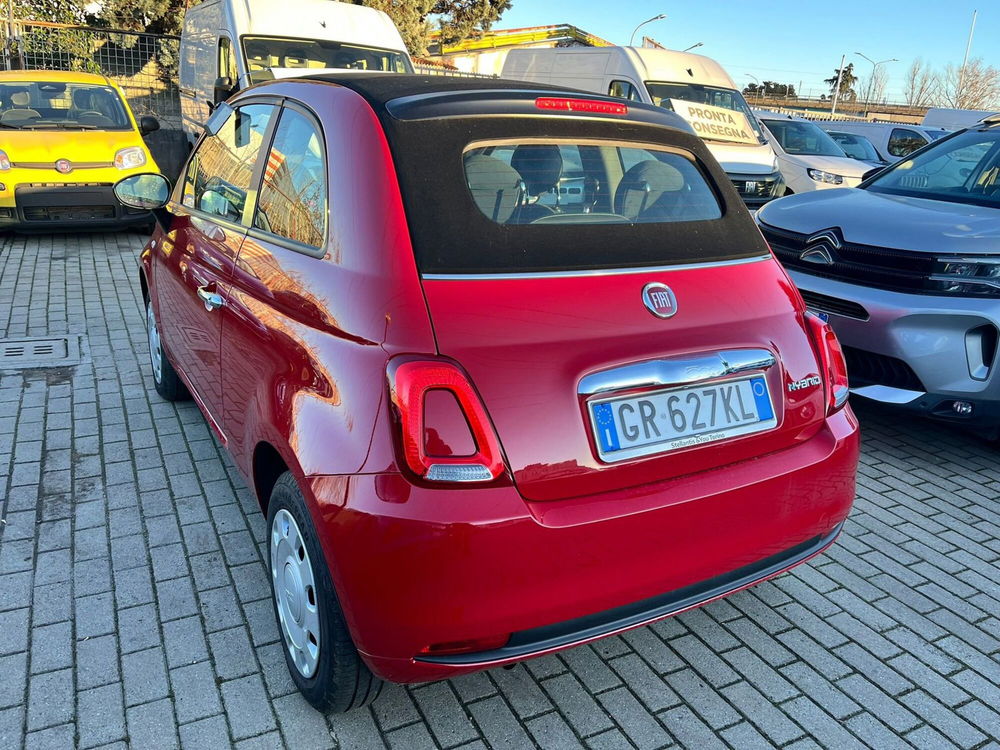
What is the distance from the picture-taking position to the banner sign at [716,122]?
38.8 feet

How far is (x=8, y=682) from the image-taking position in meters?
2.46

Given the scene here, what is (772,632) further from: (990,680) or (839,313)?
(839,313)

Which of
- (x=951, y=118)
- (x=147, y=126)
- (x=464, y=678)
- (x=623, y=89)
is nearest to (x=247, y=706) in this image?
(x=464, y=678)

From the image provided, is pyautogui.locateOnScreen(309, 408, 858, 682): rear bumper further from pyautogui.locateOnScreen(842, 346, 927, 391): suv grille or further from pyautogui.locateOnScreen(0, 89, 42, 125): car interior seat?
pyautogui.locateOnScreen(0, 89, 42, 125): car interior seat

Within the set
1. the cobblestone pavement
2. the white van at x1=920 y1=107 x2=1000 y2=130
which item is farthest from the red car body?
the white van at x1=920 y1=107 x2=1000 y2=130

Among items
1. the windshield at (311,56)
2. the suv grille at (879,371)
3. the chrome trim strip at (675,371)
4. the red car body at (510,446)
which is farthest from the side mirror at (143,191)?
the windshield at (311,56)

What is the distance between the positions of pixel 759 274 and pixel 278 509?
1.62 metres

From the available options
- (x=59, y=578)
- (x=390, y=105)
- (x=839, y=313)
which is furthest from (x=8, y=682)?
(x=839, y=313)

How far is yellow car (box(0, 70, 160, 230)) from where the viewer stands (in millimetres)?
8492

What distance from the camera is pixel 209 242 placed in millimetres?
3184

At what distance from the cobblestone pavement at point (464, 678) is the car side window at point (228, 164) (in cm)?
128

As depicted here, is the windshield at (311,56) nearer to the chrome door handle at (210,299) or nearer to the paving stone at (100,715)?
the chrome door handle at (210,299)

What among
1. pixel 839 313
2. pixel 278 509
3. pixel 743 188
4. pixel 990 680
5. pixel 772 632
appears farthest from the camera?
pixel 743 188

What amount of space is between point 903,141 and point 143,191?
18581mm
